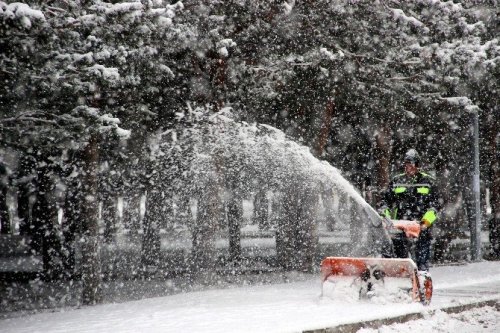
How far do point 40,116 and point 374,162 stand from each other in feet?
38.9

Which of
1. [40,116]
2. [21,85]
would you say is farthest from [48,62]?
[40,116]

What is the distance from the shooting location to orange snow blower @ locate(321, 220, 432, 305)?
8195 mm

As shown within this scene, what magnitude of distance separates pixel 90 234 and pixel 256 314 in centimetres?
462

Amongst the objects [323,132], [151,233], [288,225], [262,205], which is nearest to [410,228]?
[323,132]

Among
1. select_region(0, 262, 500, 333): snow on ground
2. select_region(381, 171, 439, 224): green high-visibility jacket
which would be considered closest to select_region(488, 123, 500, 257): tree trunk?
select_region(0, 262, 500, 333): snow on ground

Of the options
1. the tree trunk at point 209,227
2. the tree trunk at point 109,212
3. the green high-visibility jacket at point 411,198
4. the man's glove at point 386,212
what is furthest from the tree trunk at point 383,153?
the tree trunk at point 109,212

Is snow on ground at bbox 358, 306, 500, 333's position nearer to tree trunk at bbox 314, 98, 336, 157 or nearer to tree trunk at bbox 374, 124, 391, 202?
tree trunk at bbox 314, 98, 336, 157

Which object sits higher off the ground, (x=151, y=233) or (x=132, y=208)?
(x=132, y=208)

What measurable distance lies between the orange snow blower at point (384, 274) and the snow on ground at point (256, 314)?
0.65ft

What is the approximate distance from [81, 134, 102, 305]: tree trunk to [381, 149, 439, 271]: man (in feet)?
17.3

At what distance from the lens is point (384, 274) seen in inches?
332

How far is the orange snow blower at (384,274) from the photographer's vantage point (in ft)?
26.9

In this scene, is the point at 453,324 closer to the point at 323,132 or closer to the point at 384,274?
the point at 384,274

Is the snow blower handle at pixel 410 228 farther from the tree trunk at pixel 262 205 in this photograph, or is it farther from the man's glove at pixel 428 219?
the tree trunk at pixel 262 205
